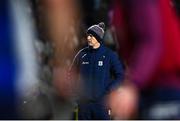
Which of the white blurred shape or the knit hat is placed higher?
the knit hat

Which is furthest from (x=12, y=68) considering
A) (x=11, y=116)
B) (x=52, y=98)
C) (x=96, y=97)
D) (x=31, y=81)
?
(x=96, y=97)

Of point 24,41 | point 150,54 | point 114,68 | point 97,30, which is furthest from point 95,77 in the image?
point 150,54

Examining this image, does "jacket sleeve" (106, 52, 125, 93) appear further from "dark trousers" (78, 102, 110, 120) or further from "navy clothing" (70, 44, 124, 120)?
"dark trousers" (78, 102, 110, 120)

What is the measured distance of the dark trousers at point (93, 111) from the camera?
4.68m

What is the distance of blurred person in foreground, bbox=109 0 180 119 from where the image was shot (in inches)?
80.1

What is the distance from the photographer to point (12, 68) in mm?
2740

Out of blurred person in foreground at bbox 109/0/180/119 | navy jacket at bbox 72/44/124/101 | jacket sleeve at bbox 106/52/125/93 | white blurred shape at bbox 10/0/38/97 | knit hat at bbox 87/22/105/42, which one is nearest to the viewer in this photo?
blurred person in foreground at bbox 109/0/180/119

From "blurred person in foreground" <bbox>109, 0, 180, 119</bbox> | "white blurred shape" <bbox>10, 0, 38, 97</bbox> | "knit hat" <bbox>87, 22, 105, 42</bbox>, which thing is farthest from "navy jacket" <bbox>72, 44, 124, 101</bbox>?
"blurred person in foreground" <bbox>109, 0, 180, 119</bbox>

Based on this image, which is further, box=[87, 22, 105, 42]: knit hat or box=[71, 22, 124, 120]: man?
box=[71, 22, 124, 120]: man

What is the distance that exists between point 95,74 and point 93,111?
0.33 meters

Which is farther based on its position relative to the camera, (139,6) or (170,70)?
(170,70)

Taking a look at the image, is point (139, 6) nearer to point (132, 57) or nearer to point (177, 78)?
point (132, 57)

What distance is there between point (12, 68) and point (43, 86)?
0.95 metres

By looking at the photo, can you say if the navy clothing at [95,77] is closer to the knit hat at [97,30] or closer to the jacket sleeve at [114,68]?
the jacket sleeve at [114,68]
